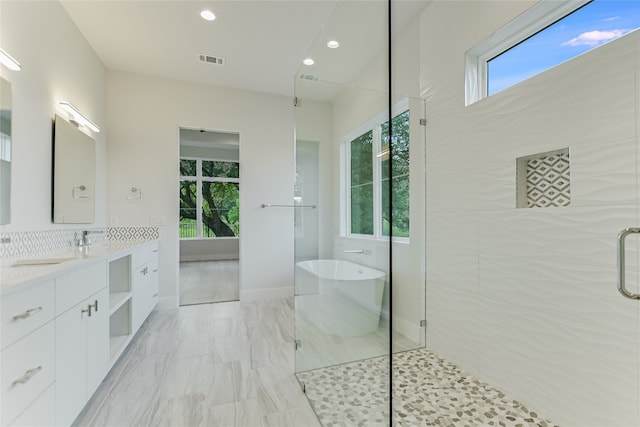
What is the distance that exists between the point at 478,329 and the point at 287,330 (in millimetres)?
1639

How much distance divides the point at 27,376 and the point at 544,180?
2513 millimetres

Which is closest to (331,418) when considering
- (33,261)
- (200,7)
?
(33,261)

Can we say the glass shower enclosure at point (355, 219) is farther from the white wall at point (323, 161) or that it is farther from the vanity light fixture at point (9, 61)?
the vanity light fixture at point (9, 61)

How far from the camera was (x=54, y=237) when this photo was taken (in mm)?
2221

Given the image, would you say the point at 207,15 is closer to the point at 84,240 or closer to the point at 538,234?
the point at 84,240

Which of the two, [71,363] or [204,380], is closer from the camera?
[71,363]

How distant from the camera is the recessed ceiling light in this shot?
2.40 metres

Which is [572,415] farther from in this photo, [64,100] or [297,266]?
[64,100]

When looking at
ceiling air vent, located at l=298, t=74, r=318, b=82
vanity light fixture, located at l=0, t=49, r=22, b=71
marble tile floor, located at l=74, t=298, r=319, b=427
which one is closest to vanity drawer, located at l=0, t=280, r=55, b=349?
marble tile floor, located at l=74, t=298, r=319, b=427

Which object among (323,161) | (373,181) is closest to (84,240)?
(323,161)

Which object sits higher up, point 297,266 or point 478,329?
point 297,266

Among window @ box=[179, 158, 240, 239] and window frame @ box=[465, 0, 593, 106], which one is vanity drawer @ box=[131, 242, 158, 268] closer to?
window frame @ box=[465, 0, 593, 106]

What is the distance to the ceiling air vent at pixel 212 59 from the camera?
10.0 ft

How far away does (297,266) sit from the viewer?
2398mm
